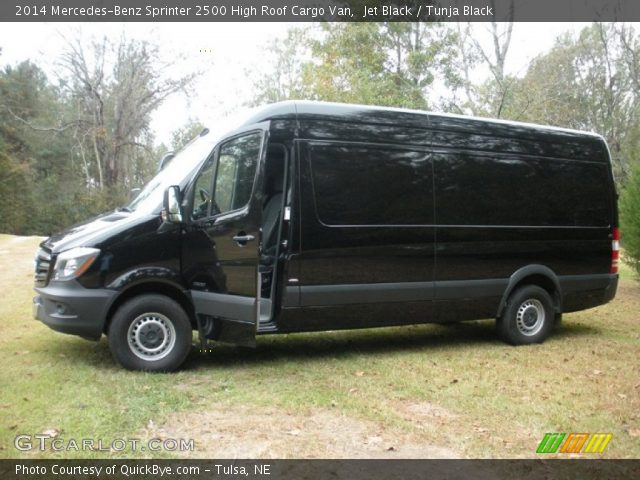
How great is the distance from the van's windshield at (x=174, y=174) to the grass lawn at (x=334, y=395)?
64.7 inches

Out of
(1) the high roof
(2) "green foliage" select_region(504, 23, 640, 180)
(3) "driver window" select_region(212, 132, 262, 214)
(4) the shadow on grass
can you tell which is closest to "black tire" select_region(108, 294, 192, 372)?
(4) the shadow on grass

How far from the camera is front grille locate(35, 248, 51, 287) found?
5867 mm

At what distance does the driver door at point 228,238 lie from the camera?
19.0 ft

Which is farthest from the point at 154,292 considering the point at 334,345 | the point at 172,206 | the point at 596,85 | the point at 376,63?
the point at 596,85

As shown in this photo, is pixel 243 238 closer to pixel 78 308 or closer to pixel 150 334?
pixel 150 334

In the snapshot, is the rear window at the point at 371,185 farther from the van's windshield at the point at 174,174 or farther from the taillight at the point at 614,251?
the taillight at the point at 614,251

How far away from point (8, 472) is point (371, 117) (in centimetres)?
480

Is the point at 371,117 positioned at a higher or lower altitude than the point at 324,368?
higher

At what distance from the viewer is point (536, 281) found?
25.6 feet

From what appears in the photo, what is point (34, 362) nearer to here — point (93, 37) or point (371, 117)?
point (371, 117)

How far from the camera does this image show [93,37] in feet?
109

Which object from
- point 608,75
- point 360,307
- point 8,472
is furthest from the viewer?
point 608,75

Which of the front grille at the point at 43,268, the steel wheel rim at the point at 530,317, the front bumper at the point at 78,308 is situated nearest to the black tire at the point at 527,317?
the steel wheel rim at the point at 530,317

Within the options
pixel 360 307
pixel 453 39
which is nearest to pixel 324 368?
pixel 360 307
